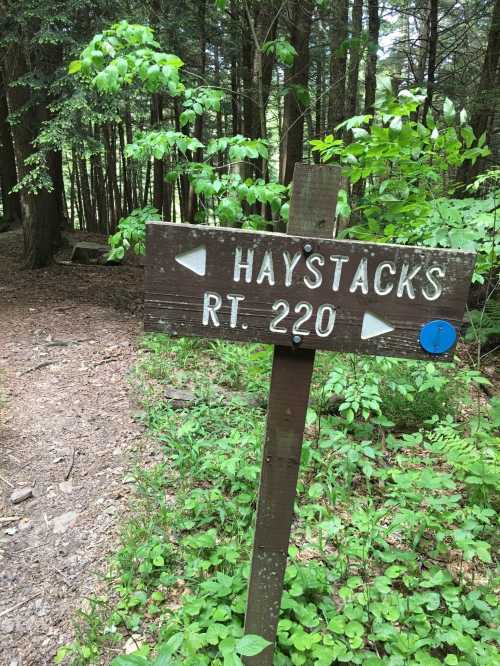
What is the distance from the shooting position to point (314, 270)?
147 centimetres

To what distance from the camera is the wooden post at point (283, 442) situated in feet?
4.82

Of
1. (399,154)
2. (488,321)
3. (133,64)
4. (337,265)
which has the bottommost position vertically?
(488,321)

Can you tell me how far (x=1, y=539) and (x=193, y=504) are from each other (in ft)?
4.30

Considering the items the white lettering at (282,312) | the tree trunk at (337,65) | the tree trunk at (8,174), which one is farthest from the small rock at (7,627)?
the tree trunk at (8,174)

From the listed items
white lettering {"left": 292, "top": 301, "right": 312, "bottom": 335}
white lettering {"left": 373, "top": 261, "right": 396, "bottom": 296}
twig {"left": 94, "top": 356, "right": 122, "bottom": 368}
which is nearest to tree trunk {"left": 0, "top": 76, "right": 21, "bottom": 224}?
twig {"left": 94, "top": 356, "right": 122, "bottom": 368}

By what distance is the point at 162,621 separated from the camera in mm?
2311

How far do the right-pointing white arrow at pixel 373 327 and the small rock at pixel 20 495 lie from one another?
303 cm

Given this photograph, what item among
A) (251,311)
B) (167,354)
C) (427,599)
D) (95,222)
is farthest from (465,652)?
(95,222)

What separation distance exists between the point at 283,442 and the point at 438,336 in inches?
25.4

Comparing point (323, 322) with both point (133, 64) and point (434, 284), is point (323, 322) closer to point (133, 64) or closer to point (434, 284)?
point (434, 284)

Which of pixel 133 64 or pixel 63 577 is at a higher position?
pixel 133 64

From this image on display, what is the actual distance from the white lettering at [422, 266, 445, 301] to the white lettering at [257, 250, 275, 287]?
0.49m

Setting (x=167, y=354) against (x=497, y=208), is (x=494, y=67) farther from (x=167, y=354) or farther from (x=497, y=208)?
(x=167, y=354)

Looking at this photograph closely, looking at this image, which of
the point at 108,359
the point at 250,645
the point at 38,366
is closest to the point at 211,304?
the point at 250,645
